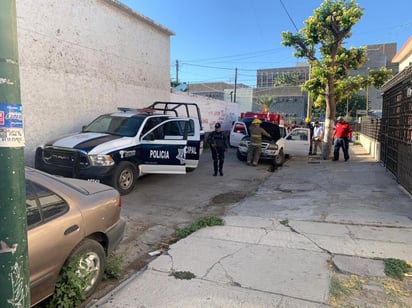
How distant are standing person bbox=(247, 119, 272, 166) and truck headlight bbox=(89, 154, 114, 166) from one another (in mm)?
6320

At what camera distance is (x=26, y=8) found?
9.37 metres

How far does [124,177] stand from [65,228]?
480 cm

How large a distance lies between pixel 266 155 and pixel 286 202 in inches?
229

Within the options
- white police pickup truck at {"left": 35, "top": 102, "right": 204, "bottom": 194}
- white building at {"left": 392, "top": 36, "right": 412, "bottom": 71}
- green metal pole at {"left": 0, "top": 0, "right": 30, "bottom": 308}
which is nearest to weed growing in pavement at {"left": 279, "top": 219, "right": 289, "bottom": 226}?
white police pickup truck at {"left": 35, "top": 102, "right": 204, "bottom": 194}

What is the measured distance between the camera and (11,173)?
186 centimetres

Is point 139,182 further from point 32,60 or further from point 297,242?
point 297,242

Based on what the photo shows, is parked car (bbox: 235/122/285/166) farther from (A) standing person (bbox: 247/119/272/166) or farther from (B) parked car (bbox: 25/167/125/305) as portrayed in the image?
(B) parked car (bbox: 25/167/125/305)

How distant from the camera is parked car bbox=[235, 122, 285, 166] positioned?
13.3 meters

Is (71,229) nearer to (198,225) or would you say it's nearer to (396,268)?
(198,225)

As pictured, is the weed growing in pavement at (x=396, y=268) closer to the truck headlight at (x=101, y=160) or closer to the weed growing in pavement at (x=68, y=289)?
the weed growing in pavement at (x=68, y=289)

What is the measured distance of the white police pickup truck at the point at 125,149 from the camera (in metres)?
7.48

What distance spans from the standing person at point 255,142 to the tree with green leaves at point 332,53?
3099mm

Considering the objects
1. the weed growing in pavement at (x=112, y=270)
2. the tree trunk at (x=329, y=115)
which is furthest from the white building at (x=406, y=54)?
the weed growing in pavement at (x=112, y=270)

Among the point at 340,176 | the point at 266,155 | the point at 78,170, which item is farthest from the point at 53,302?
the point at 266,155
